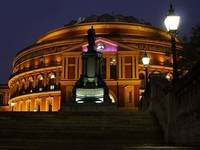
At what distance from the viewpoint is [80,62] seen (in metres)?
78.7

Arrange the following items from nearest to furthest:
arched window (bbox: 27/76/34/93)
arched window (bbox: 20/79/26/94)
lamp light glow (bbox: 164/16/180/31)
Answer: lamp light glow (bbox: 164/16/180/31) → arched window (bbox: 27/76/34/93) → arched window (bbox: 20/79/26/94)

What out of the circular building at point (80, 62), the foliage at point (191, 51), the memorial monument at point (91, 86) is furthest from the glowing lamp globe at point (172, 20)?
the circular building at point (80, 62)

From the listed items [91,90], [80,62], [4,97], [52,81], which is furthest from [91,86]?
[4,97]

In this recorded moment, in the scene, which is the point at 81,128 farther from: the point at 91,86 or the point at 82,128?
the point at 91,86

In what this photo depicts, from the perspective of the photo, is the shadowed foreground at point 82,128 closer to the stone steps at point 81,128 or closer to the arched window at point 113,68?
the stone steps at point 81,128

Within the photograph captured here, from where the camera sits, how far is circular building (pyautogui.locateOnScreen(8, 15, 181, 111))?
7831 cm

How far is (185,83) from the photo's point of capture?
14.5 meters

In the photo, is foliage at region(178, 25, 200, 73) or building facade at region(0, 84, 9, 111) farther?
building facade at region(0, 84, 9, 111)

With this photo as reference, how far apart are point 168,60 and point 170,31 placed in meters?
78.5

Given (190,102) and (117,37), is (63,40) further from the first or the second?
(190,102)

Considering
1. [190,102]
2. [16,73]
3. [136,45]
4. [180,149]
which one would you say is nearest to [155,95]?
[190,102]

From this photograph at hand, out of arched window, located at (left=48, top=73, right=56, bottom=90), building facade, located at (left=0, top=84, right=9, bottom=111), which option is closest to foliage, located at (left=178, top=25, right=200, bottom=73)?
arched window, located at (left=48, top=73, right=56, bottom=90)

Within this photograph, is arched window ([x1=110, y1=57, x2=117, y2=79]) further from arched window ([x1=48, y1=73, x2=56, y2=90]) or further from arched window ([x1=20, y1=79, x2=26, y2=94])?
arched window ([x1=20, y1=79, x2=26, y2=94])

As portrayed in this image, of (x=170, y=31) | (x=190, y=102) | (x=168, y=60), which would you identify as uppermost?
(x=168, y=60)
